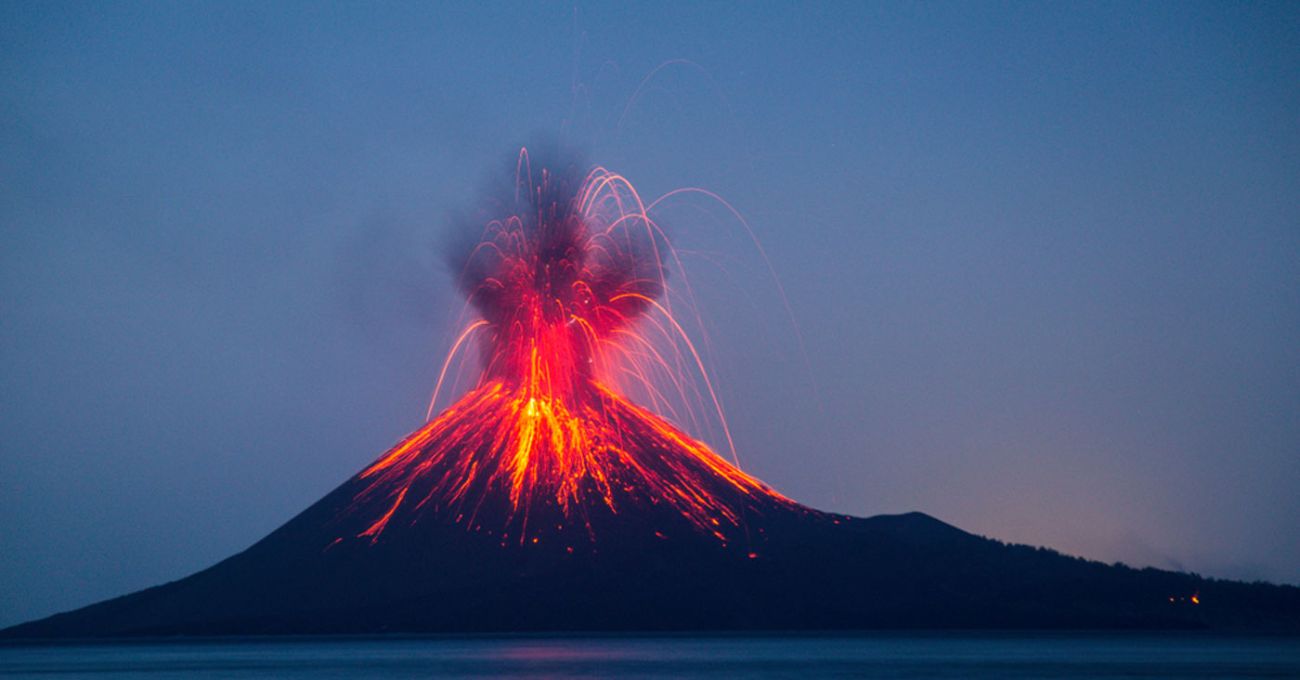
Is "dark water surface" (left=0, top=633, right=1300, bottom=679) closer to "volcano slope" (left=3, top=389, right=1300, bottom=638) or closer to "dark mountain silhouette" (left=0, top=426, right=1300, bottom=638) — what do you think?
"dark mountain silhouette" (left=0, top=426, right=1300, bottom=638)

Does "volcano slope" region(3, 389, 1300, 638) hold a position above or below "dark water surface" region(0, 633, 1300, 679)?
above

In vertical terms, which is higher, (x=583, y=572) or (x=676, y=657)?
(x=583, y=572)

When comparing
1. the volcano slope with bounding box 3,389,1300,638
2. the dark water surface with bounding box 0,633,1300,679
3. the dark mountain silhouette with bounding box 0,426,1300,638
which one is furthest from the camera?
the volcano slope with bounding box 3,389,1300,638

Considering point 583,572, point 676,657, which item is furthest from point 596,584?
point 676,657

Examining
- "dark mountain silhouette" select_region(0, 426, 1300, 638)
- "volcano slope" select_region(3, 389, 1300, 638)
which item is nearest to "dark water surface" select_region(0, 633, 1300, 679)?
"dark mountain silhouette" select_region(0, 426, 1300, 638)

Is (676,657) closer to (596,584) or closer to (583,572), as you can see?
(596,584)

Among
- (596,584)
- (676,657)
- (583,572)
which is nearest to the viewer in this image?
(676,657)

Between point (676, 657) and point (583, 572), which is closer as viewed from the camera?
point (676, 657)

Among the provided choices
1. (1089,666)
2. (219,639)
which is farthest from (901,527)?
(1089,666)

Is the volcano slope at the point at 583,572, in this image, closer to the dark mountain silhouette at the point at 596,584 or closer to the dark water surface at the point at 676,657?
the dark mountain silhouette at the point at 596,584
